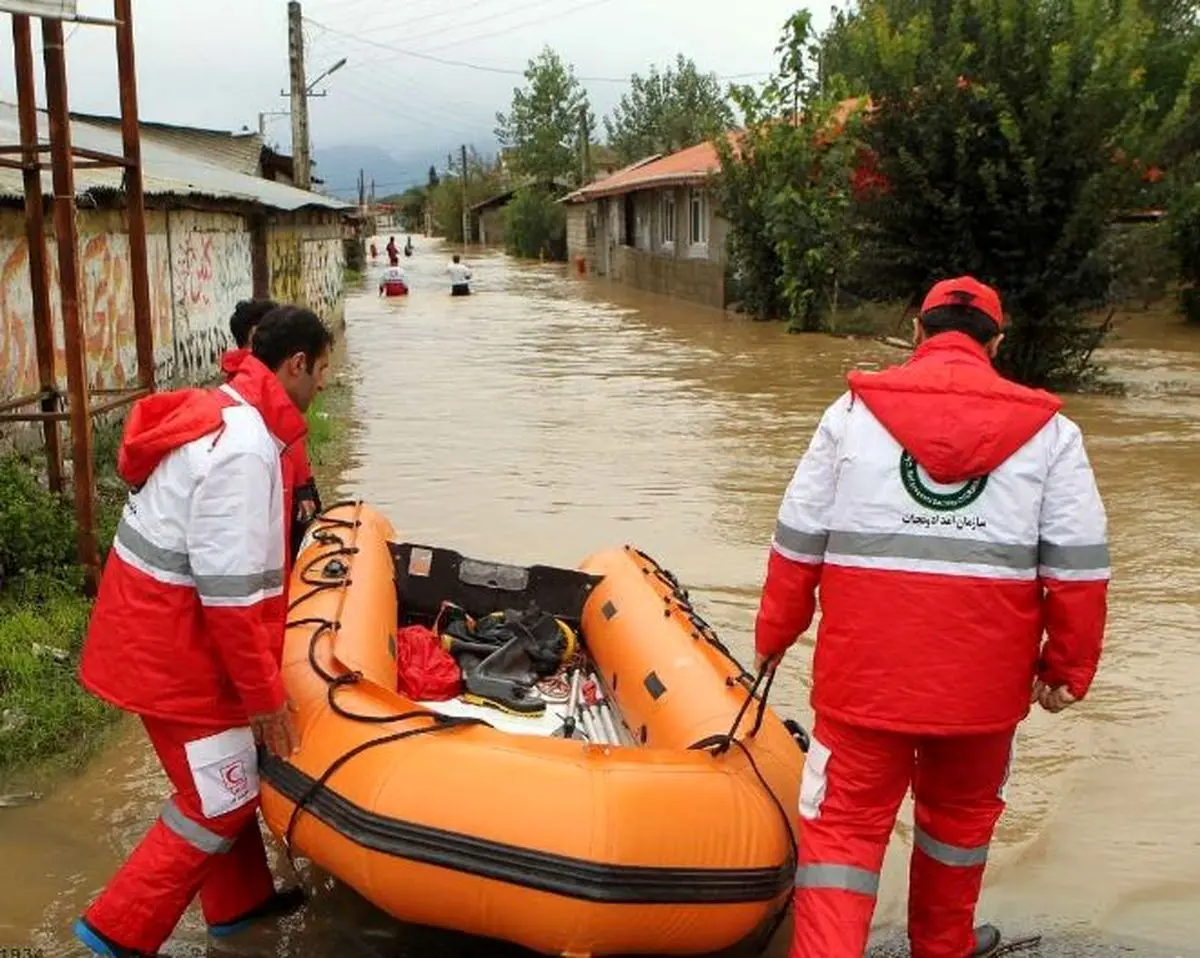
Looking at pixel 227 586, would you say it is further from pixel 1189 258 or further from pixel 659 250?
pixel 659 250

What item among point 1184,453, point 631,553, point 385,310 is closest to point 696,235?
point 385,310

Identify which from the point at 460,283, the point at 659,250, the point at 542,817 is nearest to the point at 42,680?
the point at 542,817

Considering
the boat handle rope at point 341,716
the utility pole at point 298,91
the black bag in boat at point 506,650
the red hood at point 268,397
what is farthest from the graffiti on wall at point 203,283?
the utility pole at point 298,91

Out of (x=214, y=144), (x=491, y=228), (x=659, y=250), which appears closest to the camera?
(x=214, y=144)

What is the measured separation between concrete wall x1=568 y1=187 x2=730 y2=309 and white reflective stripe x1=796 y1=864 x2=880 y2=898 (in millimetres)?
23111

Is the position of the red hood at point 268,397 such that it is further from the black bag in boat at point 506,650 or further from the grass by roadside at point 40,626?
the grass by roadside at point 40,626

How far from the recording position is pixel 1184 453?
10836 millimetres

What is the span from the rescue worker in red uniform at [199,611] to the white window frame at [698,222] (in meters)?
25.3

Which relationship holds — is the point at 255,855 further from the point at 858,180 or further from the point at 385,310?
the point at 385,310

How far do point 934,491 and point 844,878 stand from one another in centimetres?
90

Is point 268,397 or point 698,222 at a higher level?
point 698,222

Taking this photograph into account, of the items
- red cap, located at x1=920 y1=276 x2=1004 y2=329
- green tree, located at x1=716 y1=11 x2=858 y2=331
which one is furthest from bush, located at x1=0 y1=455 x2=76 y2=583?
green tree, located at x1=716 y1=11 x2=858 y2=331

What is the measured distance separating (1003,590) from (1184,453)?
887 cm

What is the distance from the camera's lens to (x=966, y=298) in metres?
3.10
